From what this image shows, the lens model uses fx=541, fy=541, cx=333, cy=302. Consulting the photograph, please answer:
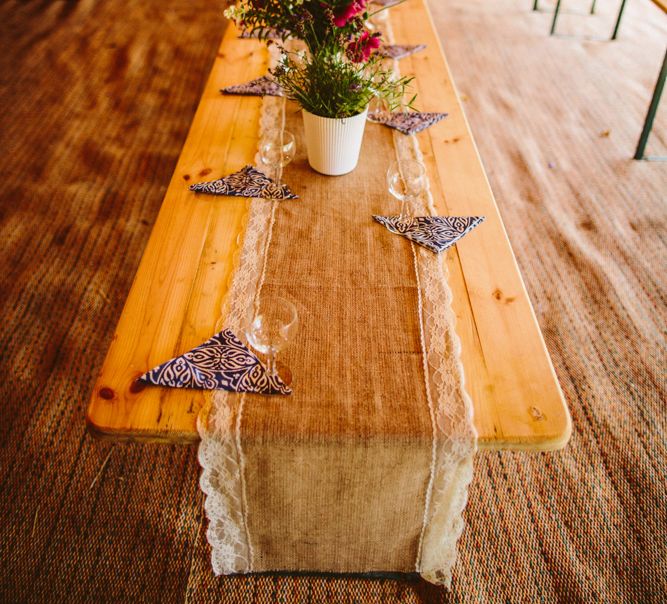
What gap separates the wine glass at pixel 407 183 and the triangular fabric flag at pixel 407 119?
0.21 meters

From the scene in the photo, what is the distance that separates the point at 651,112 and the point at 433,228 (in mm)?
1696

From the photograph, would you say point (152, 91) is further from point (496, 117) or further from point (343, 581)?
point (343, 581)

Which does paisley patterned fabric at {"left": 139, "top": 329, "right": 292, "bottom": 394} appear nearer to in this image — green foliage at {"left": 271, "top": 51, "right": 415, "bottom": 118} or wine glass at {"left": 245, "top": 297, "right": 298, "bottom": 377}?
wine glass at {"left": 245, "top": 297, "right": 298, "bottom": 377}

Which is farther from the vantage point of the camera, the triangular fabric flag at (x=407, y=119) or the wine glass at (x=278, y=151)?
the triangular fabric flag at (x=407, y=119)

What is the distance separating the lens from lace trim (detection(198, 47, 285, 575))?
2.95 feet

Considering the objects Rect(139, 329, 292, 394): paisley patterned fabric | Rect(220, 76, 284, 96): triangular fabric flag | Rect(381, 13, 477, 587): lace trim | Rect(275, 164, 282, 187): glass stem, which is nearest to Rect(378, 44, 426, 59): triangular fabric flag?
Rect(220, 76, 284, 96): triangular fabric flag

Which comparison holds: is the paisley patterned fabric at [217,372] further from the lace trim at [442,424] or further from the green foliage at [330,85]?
the green foliage at [330,85]

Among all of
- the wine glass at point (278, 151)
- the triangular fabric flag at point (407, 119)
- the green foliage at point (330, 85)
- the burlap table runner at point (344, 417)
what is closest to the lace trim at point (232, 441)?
the burlap table runner at point (344, 417)

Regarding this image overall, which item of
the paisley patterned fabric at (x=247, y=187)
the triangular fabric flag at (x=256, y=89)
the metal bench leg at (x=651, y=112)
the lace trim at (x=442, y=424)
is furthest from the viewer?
the metal bench leg at (x=651, y=112)

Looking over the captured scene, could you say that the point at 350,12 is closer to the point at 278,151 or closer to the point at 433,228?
the point at 278,151

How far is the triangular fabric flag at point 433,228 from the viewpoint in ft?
3.97

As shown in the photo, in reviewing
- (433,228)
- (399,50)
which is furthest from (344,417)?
(399,50)

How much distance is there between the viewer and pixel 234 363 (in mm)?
977

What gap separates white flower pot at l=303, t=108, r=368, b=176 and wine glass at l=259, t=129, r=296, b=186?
73 mm
